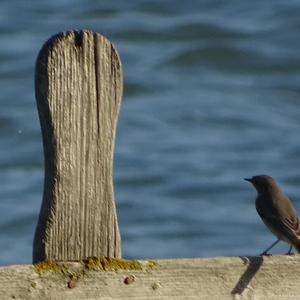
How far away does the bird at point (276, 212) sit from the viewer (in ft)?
20.9

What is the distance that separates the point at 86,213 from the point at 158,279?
287mm

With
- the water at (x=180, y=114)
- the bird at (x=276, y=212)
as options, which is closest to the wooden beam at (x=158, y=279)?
the bird at (x=276, y=212)

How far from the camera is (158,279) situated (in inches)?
164

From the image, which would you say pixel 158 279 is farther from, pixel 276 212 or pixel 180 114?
pixel 180 114

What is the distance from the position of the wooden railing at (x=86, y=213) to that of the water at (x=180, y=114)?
629cm

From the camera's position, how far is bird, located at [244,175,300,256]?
6363mm

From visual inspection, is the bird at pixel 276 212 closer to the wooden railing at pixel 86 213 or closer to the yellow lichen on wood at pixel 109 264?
the wooden railing at pixel 86 213

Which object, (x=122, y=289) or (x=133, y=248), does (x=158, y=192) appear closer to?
(x=133, y=248)

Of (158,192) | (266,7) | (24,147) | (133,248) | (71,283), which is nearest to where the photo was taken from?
(71,283)

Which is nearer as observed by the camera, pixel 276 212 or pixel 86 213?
pixel 86 213

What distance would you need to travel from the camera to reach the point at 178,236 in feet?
39.5


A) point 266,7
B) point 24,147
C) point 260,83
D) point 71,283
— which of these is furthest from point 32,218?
point 71,283

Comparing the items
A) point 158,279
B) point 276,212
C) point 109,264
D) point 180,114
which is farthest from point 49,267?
point 180,114

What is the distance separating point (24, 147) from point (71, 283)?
10.2 meters
